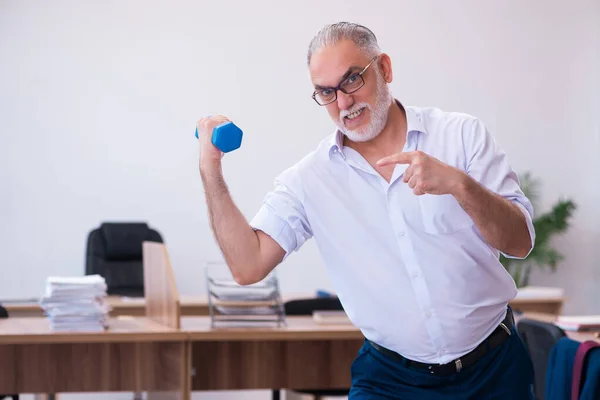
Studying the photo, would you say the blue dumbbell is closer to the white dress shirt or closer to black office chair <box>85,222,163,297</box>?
the white dress shirt

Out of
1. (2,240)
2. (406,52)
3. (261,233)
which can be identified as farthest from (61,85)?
(261,233)

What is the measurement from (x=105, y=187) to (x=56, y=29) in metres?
1.39

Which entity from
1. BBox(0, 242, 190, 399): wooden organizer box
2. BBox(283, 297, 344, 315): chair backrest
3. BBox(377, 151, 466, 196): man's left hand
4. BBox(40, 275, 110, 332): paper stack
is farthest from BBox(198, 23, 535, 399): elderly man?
BBox(283, 297, 344, 315): chair backrest

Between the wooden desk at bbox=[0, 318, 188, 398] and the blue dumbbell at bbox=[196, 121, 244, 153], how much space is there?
5.05 feet

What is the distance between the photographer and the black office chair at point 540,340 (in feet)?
9.22

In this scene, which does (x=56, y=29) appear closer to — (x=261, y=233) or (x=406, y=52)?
(x=406, y=52)

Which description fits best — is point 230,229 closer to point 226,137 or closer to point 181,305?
point 226,137

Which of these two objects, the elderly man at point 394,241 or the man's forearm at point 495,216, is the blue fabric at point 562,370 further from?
the man's forearm at point 495,216

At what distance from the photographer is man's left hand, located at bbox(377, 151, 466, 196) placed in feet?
5.37

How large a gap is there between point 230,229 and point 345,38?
56 cm

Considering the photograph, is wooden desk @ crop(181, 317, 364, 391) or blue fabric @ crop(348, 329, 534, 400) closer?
blue fabric @ crop(348, 329, 534, 400)

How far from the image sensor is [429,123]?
2.08 m

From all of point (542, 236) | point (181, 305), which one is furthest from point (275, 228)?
point (542, 236)

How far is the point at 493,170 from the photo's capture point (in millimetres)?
1915
